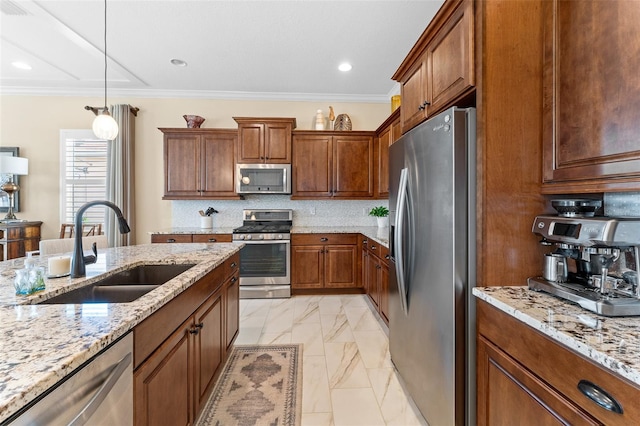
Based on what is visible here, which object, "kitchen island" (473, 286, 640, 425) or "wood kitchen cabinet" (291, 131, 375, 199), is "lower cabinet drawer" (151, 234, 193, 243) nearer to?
"wood kitchen cabinet" (291, 131, 375, 199)

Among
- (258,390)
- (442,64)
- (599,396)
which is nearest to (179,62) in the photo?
(442,64)

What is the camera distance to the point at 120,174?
4070 millimetres

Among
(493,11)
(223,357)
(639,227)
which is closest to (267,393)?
(223,357)

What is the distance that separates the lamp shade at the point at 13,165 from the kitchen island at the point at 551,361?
5494 millimetres

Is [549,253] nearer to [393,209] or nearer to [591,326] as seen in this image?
[591,326]

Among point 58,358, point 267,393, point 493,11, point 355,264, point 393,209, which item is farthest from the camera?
point 355,264

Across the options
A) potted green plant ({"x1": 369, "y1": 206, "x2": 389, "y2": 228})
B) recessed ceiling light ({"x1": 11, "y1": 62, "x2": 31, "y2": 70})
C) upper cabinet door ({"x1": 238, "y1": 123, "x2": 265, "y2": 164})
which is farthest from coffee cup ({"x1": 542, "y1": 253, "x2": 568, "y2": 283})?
recessed ceiling light ({"x1": 11, "y1": 62, "x2": 31, "y2": 70})

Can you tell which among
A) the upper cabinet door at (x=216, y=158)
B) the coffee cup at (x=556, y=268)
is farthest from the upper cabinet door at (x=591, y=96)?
the upper cabinet door at (x=216, y=158)

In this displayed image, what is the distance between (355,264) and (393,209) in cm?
192

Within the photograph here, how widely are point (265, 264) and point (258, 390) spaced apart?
77.8 inches

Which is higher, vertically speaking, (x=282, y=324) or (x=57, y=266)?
(x=57, y=266)

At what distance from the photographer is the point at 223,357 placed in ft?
→ 6.72

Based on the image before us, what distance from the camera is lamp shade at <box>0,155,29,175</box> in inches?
146

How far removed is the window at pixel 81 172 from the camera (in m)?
4.22
